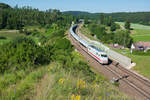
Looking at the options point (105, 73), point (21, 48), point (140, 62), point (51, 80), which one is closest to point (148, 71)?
point (140, 62)

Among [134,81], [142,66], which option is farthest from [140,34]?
[134,81]

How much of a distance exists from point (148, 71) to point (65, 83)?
66.9ft

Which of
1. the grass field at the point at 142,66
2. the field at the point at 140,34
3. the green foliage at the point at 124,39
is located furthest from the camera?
the field at the point at 140,34

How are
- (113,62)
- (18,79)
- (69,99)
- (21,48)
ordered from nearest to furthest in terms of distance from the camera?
(69,99) < (18,79) < (21,48) < (113,62)

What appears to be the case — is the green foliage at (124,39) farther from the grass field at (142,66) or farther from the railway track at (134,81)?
the railway track at (134,81)

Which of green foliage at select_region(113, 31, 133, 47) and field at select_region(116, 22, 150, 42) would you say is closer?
green foliage at select_region(113, 31, 133, 47)

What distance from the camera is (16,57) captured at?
1007 cm

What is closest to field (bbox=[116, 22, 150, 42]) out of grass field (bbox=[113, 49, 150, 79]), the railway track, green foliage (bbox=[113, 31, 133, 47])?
green foliage (bbox=[113, 31, 133, 47])

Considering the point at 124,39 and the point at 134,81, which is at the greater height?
the point at 124,39

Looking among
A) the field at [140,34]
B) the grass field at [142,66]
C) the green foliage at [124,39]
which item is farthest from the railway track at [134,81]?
the field at [140,34]

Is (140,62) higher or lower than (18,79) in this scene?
lower

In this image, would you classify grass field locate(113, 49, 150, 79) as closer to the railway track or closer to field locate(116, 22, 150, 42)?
the railway track

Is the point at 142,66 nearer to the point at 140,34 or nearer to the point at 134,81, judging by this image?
the point at 134,81

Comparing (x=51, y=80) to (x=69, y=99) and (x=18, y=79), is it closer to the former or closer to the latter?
(x=69, y=99)
